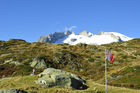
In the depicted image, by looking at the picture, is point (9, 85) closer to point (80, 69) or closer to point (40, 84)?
point (40, 84)

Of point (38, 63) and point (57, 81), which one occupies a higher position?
point (38, 63)

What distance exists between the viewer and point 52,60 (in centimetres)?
7262

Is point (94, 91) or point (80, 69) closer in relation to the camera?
point (94, 91)

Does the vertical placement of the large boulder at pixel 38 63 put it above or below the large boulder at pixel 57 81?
above

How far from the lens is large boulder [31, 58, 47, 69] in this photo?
212 ft

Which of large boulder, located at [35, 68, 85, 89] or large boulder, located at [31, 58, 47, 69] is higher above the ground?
large boulder, located at [31, 58, 47, 69]

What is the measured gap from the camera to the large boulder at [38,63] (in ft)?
212

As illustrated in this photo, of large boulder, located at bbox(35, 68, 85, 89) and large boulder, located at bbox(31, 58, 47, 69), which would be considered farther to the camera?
large boulder, located at bbox(31, 58, 47, 69)

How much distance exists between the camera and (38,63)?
65.7 metres

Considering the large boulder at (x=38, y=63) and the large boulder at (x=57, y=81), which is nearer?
the large boulder at (x=57, y=81)

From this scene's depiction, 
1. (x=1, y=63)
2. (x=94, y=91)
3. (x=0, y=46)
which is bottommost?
(x=94, y=91)

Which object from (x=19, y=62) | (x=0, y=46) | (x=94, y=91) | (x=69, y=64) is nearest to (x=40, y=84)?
(x=94, y=91)

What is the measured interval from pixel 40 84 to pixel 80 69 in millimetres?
41398

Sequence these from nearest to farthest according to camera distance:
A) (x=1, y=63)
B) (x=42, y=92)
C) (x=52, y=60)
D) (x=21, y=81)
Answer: (x=42, y=92)
(x=21, y=81)
(x=1, y=63)
(x=52, y=60)
